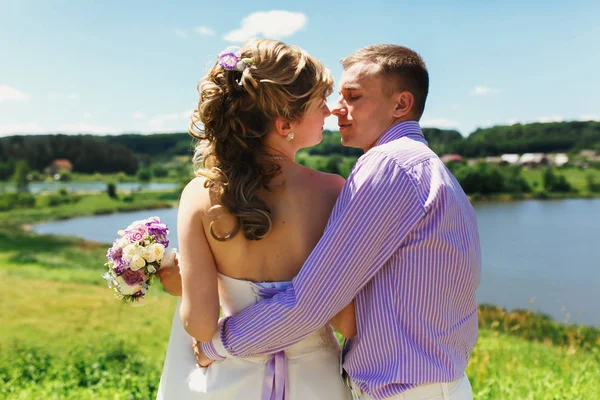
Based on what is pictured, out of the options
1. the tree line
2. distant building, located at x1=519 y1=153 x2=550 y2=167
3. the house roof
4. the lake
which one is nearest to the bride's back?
the lake

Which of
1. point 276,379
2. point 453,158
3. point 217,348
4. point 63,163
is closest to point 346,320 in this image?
point 276,379

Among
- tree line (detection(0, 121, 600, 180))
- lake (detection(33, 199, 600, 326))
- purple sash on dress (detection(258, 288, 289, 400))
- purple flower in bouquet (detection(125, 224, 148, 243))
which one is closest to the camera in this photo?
purple sash on dress (detection(258, 288, 289, 400))

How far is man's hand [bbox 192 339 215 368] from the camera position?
198cm

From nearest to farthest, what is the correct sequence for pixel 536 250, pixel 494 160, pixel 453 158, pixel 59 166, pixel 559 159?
pixel 536 250 < pixel 59 166 < pixel 453 158 < pixel 494 160 < pixel 559 159

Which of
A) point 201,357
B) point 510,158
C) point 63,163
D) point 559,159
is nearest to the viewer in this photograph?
point 201,357

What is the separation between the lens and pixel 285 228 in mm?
1812

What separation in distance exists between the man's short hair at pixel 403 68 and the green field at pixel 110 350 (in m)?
3.17

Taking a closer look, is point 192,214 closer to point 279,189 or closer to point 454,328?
point 279,189

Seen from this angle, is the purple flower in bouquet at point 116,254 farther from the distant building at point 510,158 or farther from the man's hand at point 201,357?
the distant building at point 510,158

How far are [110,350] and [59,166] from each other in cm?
6088

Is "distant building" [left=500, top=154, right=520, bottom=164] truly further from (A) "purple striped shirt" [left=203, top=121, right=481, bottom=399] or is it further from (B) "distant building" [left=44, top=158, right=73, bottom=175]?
(A) "purple striped shirt" [left=203, top=121, right=481, bottom=399]

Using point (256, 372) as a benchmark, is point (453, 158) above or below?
below

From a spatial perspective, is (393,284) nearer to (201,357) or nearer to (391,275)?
(391,275)

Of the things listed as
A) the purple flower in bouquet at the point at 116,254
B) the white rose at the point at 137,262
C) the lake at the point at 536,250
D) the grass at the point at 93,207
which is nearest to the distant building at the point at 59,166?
the grass at the point at 93,207
